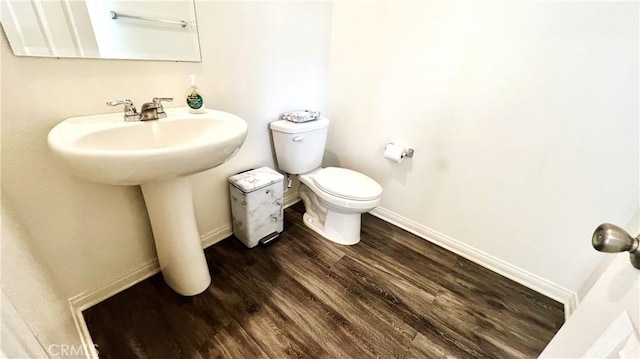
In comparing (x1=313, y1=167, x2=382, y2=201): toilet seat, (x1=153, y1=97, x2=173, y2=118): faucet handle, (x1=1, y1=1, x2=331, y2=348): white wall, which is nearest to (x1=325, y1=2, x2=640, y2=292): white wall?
(x1=313, y1=167, x2=382, y2=201): toilet seat

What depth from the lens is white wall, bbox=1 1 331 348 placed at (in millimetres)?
848

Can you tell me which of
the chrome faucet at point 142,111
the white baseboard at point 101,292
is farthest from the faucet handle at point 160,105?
the white baseboard at point 101,292

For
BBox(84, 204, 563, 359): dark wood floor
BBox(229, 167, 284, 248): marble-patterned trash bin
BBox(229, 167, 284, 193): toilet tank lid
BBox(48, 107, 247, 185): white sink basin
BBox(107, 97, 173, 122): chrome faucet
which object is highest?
BBox(107, 97, 173, 122): chrome faucet

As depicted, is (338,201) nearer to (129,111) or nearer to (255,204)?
(255,204)

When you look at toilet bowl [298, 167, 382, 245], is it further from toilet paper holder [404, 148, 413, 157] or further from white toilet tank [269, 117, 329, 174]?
toilet paper holder [404, 148, 413, 157]

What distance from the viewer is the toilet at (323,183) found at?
1482 millimetres

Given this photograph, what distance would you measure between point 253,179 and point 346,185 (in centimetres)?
54

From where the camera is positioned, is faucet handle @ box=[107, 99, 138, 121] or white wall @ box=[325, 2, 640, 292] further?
white wall @ box=[325, 2, 640, 292]

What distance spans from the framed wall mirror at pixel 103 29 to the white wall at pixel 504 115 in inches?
40.2

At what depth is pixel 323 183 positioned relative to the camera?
61.4 inches

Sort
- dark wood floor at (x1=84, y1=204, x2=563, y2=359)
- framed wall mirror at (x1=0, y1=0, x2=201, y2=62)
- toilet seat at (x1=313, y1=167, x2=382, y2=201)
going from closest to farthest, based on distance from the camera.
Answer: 1. framed wall mirror at (x1=0, y1=0, x2=201, y2=62)
2. dark wood floor at (x1=84, y1=204, x2=563, y2=359)
3. toilet seat at (x1=313, y1=167, x2=382, y2=201)

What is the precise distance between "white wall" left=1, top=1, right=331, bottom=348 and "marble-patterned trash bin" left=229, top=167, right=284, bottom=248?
0.08 m

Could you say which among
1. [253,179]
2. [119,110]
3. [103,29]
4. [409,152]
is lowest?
[253,179]

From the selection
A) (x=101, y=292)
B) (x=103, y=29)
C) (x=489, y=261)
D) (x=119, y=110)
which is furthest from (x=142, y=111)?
(x=489, y=261)
